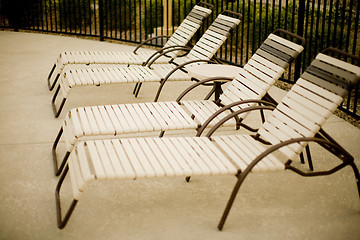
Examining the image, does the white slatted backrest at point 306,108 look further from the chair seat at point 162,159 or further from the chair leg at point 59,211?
the chair leg at point 59,211

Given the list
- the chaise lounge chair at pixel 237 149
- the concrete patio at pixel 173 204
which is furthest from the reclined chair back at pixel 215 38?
the chaise lounge chair at pixel 237 149

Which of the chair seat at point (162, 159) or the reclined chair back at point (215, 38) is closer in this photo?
the chair seat at point (162, 159)

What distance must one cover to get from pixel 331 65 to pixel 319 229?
133 cm

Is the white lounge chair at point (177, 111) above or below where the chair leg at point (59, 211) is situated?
above

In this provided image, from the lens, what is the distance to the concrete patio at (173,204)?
11.9ft

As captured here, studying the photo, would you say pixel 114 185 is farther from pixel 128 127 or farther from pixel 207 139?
pixel 207 139

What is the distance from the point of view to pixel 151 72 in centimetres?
638

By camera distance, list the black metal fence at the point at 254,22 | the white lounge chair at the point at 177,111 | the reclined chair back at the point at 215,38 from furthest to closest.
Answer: the black metal fence at the point at 254,22 < the reclined chair back at the point at 215,38 < the white lounge chair at the point at 177,111

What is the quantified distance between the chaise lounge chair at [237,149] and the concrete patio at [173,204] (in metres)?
0.19

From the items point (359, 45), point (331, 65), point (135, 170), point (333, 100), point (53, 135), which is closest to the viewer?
point (135, 170)

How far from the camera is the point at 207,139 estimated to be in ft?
13.8

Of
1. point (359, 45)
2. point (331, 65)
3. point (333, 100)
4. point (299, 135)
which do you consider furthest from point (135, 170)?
point (359, 45)

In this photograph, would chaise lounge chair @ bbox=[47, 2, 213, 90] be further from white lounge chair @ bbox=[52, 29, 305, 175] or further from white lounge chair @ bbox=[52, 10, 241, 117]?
white lounge chair @ bbox=[52, 29, 305, 175]

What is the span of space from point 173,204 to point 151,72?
2.68 metres
